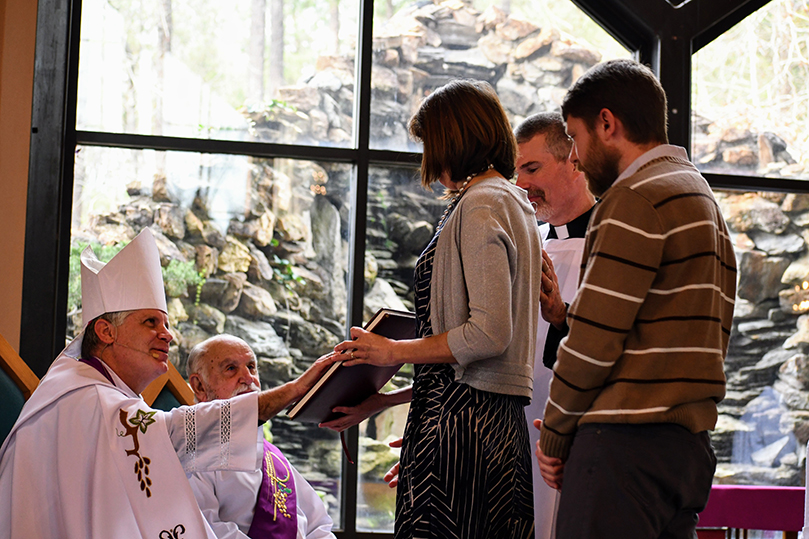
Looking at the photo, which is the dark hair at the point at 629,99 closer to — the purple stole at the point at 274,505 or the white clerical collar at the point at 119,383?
the white clerical collar at the point at 119,383

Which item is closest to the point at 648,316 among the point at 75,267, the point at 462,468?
the point at 462,468

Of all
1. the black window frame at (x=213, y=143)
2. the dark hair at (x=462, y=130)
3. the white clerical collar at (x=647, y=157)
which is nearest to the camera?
the white clerical collar at (x=647, y=157)

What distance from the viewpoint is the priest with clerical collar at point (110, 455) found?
1891mm

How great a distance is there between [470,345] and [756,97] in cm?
348

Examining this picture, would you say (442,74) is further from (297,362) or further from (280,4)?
(297,362)

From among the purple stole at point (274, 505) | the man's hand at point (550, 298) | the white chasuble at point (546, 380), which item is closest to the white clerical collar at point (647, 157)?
the man's hand at point (550, 298)

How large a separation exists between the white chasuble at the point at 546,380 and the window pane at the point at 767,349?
204cm

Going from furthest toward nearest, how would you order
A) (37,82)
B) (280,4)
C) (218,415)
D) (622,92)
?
1. (280,4)
2. (37,82)
3. (218,415)
4. (622,92)

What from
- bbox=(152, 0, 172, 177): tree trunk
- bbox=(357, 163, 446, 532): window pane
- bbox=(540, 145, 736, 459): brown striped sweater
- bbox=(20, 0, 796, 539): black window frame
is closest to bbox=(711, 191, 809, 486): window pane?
bbox=(20, 0, 796, 539): black window frame

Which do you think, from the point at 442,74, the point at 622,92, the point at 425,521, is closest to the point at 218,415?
the point at 425,521

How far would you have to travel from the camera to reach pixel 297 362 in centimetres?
395

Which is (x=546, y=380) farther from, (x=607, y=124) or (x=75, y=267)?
(x=75, y=267)

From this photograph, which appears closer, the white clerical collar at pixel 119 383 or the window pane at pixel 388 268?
the white clerical collar at pixel 119 383

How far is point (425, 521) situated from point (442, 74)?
2963 mm
